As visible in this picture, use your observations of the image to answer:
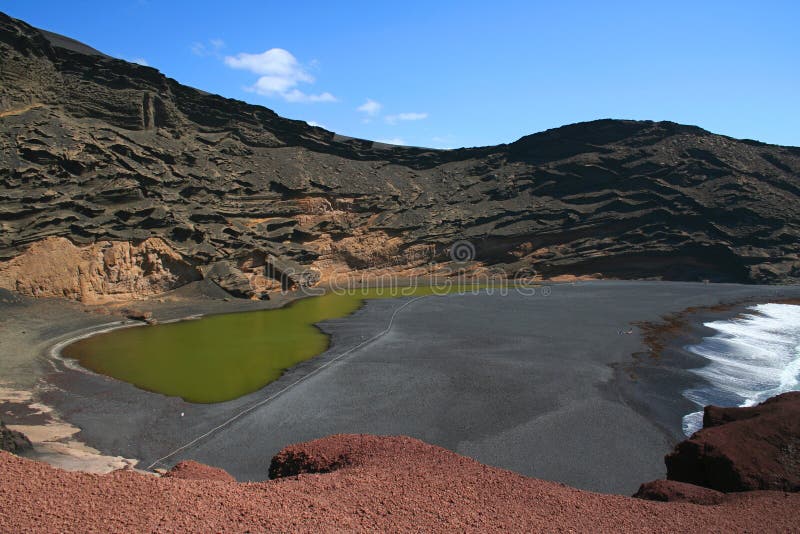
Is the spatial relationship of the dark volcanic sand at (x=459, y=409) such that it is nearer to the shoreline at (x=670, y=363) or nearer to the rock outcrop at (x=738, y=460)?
the shoreline at (x=670, y=363)

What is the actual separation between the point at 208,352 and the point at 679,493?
1856 centimetres

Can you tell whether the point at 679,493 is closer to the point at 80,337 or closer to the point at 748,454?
the point at 748,454

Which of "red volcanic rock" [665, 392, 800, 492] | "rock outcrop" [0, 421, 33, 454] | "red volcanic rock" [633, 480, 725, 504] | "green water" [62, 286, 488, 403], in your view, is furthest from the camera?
"green water" [62, 286, 488, 403]

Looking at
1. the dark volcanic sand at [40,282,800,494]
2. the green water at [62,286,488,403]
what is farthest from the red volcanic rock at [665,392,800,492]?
the green water at [62,286,488,403]

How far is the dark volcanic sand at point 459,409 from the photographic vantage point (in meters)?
10.5

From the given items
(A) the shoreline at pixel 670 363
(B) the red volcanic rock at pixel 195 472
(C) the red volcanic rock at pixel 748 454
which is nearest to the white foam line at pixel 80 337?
(B) the red volcanic rock at pixel 195 472

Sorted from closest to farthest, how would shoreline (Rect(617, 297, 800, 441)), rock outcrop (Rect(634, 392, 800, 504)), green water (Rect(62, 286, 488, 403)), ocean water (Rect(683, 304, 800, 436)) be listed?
rock outcrop (Rect(634, 392, 800, 504)) → shoreline (Rect(617, 297, 800, 441)) → ocean water (Rect(683, 304, 800, 436)) → green water (Rect(62, 286, 488, 403))

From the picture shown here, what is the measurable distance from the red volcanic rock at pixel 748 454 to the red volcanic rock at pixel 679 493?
0.60 m

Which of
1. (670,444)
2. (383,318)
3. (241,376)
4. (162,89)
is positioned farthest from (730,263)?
(162,89)

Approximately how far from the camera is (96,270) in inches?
1085

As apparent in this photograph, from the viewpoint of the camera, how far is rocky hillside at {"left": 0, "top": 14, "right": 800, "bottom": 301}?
28766 millimetres

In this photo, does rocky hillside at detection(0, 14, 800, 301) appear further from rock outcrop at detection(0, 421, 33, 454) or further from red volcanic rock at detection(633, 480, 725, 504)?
red volcanic rock at detection(633, 480, 725, 504)

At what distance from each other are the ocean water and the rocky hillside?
23238 millimetres

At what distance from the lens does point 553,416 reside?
40.9 feet
